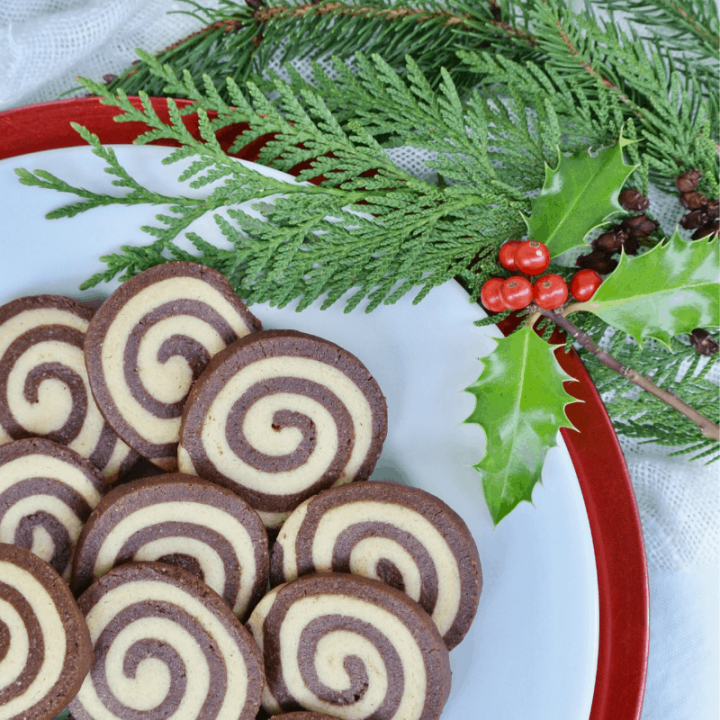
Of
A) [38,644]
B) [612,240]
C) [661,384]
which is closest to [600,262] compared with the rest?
[612,240]

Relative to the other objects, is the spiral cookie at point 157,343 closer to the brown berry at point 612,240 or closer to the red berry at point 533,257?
the red berry at point 533,257

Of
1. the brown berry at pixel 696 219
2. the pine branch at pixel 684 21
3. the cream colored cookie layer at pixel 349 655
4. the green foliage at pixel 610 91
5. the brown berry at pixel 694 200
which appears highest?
the pine branch at pixel 684 21

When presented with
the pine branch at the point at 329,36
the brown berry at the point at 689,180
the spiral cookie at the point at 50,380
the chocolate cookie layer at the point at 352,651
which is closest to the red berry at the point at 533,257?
the brown berry at the point at 689,180

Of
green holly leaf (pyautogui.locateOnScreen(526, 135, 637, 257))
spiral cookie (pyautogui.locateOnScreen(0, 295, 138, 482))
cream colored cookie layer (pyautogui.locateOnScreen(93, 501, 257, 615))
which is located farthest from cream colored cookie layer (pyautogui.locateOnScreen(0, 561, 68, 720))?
green holly leaf (pyautogui.locateOnScreen(526, 135, 637, 257))

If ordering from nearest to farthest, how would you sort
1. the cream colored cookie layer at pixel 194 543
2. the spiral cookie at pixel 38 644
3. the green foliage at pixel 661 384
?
the spiral cookie at pixel 38 644 → the cream colored cookie layer at pixel 194 543 → the green foliage at pixel 661 384

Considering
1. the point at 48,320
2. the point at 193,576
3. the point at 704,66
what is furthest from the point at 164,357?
the point at 704,66

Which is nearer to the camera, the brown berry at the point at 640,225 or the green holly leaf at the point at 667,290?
the green holly leaf at the point at 667,290

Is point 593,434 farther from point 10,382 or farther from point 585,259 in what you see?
point 10,382

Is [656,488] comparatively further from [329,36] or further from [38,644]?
[38,644]
